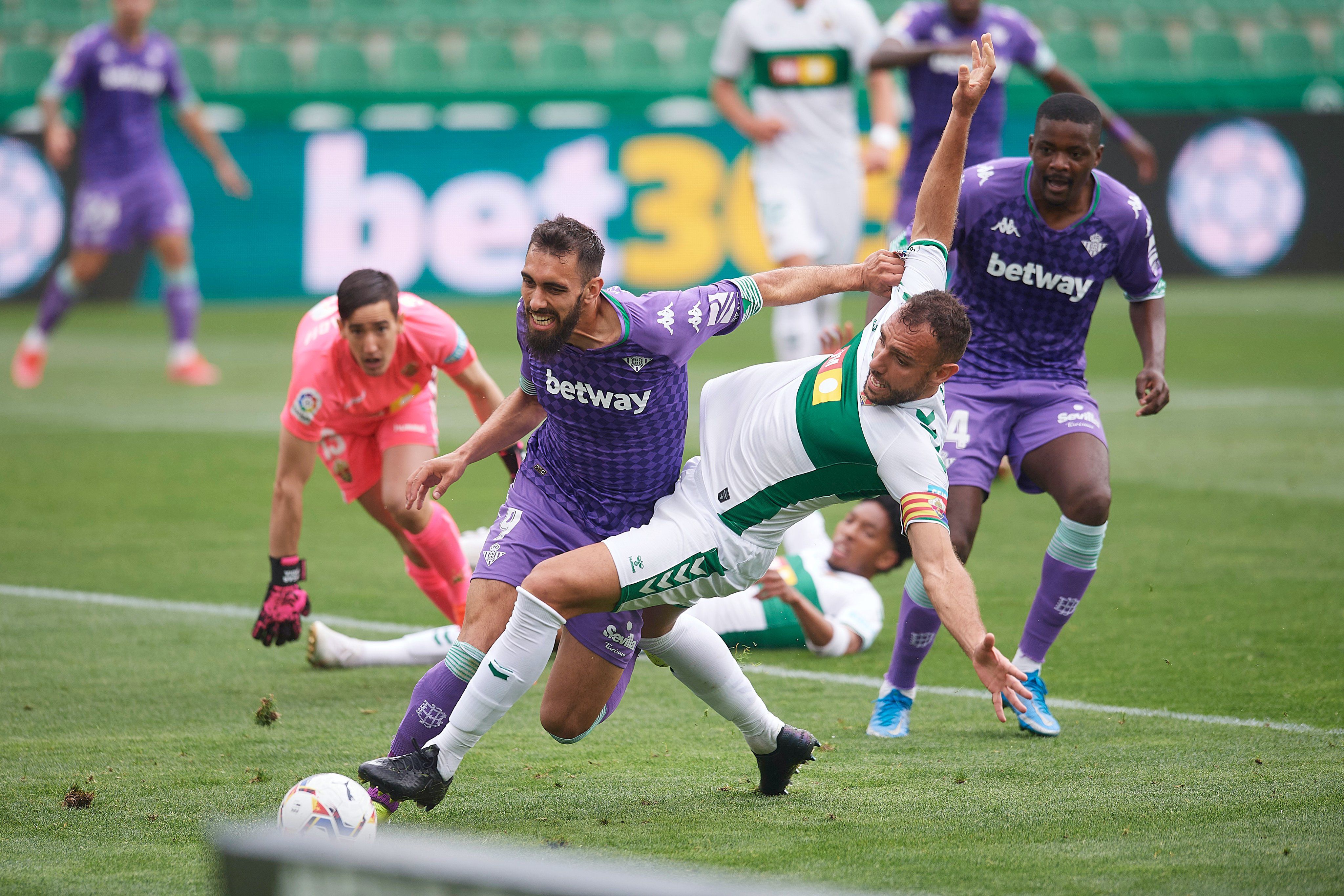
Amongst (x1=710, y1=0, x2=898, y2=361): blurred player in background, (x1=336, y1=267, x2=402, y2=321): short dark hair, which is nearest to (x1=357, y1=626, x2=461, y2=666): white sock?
(x1=336, y1=267, x2=402, y2=321): short dark hair

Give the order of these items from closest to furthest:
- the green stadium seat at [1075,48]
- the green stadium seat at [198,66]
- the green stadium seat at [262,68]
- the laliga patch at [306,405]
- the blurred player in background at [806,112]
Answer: the laliga patch at [306,405], the blurred player in background at [806,112], the green stadium seat at [198,66], the green stadium seat at [262,68], the green stadium seat at [1075,48]

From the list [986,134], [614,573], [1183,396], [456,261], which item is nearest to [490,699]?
[614,573]

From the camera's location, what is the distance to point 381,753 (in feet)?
16.1

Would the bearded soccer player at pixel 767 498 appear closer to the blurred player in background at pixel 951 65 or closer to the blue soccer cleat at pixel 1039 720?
the blue soccer cleat at pixel 1039 720

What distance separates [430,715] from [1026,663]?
223cm

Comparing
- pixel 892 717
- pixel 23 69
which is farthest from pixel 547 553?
pixel 23 69

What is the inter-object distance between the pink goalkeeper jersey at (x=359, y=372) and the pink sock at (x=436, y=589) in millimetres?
631

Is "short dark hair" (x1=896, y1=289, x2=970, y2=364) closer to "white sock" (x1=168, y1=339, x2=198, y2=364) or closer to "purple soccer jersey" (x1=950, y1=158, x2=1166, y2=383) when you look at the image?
"purple soccer jersey" (x1=950, y1=158, x2=1166, y2=383)

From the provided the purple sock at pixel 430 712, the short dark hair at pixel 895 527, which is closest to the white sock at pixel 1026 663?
the short dark hair at pixel 895 527

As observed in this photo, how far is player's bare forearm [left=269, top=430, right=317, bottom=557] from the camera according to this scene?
5.62 meters

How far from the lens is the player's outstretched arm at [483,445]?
4480 mm

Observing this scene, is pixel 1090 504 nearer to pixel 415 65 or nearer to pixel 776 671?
pixel 776 671

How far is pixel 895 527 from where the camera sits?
6.56 meters

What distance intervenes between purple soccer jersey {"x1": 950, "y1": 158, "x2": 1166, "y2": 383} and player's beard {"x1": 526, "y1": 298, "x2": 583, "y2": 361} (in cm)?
175
